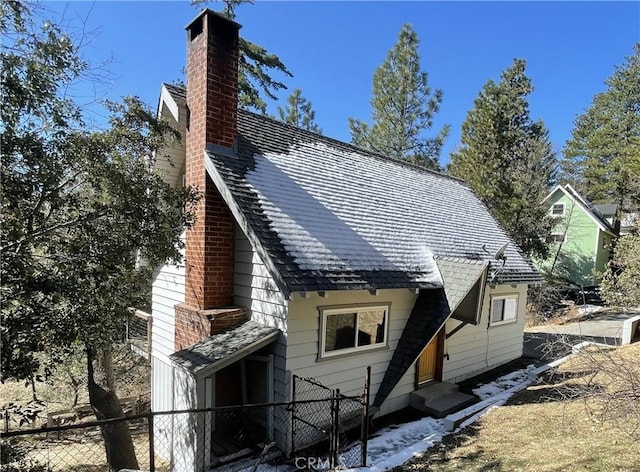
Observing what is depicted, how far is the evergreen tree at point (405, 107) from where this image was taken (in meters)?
26.3

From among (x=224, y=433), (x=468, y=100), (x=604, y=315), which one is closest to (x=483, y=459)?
(x=224, y=433)

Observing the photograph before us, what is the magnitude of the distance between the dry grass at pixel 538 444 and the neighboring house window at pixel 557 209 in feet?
80.3

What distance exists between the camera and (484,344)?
34.5 ft

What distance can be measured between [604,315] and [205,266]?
76.8 ft

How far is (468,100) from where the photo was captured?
990 inches

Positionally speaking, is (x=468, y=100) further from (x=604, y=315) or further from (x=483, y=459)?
(x=483, y=459)

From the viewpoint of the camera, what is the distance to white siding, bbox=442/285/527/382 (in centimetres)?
948

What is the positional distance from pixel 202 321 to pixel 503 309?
8.76m

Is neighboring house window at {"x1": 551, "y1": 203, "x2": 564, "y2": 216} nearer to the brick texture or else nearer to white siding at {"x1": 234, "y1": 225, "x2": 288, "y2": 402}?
white siding at {"x1": 234, "y1": 225, "x2": 288, "y2": 402}

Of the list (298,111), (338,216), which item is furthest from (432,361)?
(298,111)

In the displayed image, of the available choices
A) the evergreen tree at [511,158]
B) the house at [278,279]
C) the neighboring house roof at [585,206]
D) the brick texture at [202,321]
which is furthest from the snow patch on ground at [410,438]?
the neighboring house roof at [585,206]

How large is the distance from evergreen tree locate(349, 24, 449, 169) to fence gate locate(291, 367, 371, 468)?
74.1ft

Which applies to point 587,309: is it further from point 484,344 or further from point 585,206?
point 484,344

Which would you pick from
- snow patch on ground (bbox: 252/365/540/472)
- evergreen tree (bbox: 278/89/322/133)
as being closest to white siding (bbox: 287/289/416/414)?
snow patch on ground (bbox: 252/365/540/472)
